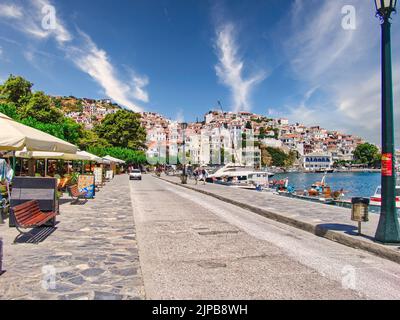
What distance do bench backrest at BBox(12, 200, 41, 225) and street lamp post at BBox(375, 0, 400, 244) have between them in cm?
732

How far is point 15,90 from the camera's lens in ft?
182

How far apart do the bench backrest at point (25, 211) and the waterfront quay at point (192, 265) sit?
0.54m

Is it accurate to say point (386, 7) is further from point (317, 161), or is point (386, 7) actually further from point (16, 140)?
point (317, 161)

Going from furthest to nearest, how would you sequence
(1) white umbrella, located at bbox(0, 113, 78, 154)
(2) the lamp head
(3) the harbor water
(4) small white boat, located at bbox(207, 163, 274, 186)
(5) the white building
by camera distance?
1. (5) the white building
2. (3) the harbor water
3. (4) small white boat, located at bbox(207, 163, 274, 186)
4. (1) white umbrella, located at bbox(0, 113, 78, 154)
5. (2) the lamp head

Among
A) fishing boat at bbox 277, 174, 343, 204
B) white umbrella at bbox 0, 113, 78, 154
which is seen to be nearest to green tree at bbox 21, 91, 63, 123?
fishing boat at bbox 277, 174, 343, 204

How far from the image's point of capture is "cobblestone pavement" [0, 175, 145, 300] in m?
4.37

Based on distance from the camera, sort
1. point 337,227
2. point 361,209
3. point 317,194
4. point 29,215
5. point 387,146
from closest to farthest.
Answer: point 387,146
point 361,209
point 29,215
point 337,227
point 317,194

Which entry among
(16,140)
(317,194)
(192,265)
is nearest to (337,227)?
(192,265)

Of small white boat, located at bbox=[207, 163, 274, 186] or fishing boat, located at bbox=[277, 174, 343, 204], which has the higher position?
small white boat, located at bbox=[207, 163, 274, 186]

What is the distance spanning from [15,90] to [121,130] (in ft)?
94.3

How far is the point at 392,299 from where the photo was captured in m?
4.37

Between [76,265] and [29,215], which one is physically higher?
[29,215]

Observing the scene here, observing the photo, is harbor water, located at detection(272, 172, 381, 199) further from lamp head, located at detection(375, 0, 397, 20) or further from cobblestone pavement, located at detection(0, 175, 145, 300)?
cobblestone pavement, located at detection(0, 175, 145, 300)

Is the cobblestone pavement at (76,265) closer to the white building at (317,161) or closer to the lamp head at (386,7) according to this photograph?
the lamp head at (386,7)
